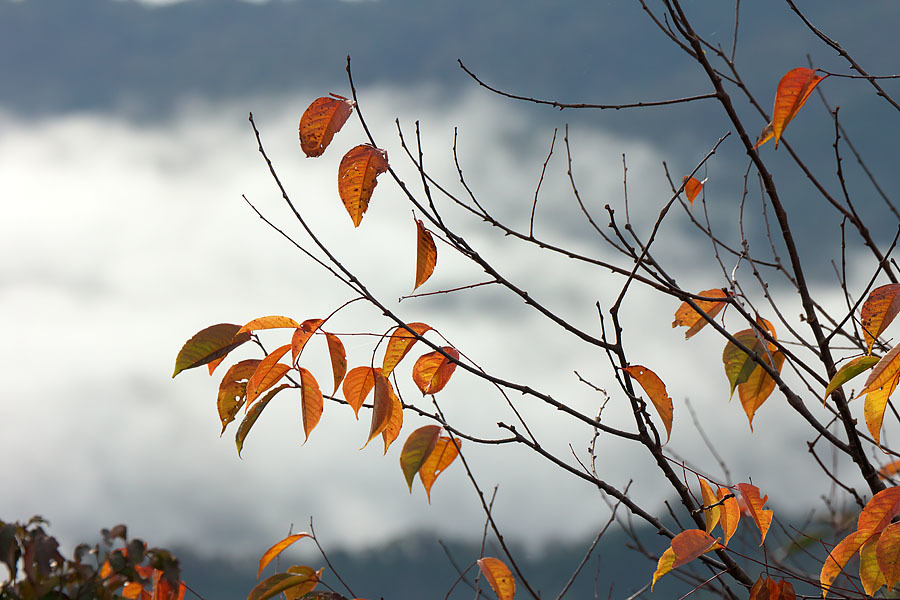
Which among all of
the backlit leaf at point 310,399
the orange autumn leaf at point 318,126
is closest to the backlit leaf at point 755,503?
the backlit leaf at point 310,399

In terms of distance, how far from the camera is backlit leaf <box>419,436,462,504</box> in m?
0.67

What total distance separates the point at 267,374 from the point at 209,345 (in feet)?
0.20

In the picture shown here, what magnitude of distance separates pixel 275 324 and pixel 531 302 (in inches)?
8.7

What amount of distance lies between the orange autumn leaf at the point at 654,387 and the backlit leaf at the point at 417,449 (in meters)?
0.19

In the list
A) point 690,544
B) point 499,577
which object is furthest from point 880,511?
point 499,577

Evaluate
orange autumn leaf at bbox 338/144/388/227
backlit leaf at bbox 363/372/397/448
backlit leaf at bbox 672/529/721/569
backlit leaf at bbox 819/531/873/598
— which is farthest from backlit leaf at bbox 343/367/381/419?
backlit leaf at bbox 819/531/873/598

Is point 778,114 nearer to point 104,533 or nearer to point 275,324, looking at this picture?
point 275,324

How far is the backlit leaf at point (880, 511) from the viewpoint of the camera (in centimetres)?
53

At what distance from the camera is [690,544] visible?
543mm

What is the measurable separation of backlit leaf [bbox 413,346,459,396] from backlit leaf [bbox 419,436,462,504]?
0.07 metres

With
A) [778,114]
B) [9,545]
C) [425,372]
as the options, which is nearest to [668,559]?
[425,372]

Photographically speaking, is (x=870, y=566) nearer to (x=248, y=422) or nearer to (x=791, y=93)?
(x=791, y=93)

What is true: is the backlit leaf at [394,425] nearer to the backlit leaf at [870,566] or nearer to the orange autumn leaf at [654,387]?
the orange autumn leaf at [654,387]

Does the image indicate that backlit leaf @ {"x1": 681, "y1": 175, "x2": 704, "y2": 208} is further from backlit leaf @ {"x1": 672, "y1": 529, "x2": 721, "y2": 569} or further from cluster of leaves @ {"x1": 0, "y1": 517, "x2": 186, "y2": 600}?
cluster of leaves @ {"x1": 0, "y1": 517, "x2": 186, "y2": 600}
